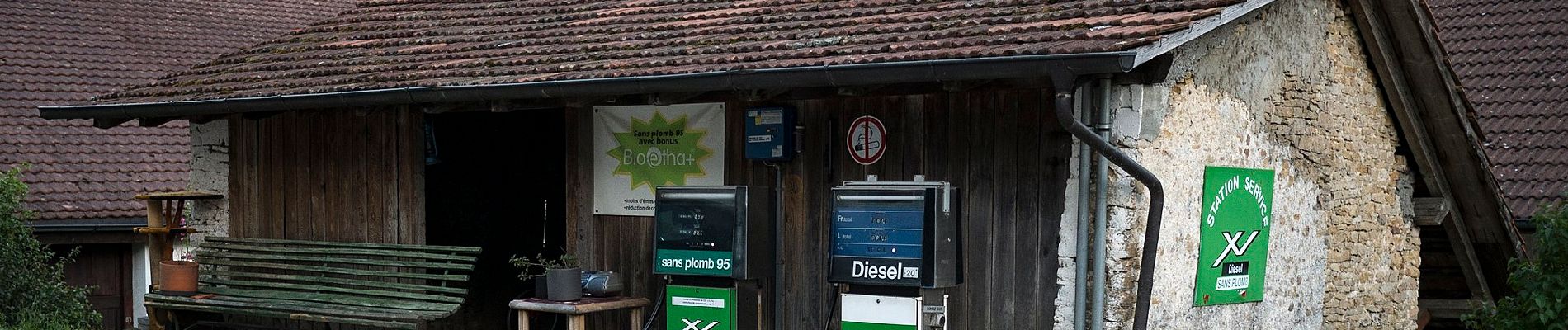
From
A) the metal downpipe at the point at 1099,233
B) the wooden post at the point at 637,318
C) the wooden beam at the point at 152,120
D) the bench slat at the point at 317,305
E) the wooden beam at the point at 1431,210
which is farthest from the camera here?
the wooden beam at the point at 152,120

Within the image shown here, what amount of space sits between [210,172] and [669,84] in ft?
14.3

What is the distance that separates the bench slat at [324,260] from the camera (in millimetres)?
9274

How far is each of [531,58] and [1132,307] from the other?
12.3 ft

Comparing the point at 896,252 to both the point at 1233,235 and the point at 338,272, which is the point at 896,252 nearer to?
the point at 1233,235

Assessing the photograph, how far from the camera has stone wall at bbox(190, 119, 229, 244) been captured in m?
Answer: 10.7

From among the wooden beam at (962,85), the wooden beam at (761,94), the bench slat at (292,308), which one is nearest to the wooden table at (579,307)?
the bench slat at (292,308)

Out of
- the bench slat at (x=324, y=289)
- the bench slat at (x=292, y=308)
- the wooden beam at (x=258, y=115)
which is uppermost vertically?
the wooden beam at (x=258, y=115)

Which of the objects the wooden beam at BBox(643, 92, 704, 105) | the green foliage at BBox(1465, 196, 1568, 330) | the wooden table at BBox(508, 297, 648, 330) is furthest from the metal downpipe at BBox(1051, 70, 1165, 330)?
the green foliage at BBox(1465, 196, 1568, 330)

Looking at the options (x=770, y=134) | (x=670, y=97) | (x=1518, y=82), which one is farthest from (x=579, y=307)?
(x=1518, y=82)

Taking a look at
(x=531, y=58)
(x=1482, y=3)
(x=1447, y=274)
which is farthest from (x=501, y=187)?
(x=1482, y=3)

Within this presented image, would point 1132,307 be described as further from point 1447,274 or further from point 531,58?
point 1447,274

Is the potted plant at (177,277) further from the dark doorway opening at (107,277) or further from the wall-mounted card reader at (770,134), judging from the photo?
the dark doorway opening at (107,277)

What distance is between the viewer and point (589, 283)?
8617mm

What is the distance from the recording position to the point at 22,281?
1070 centimetres
